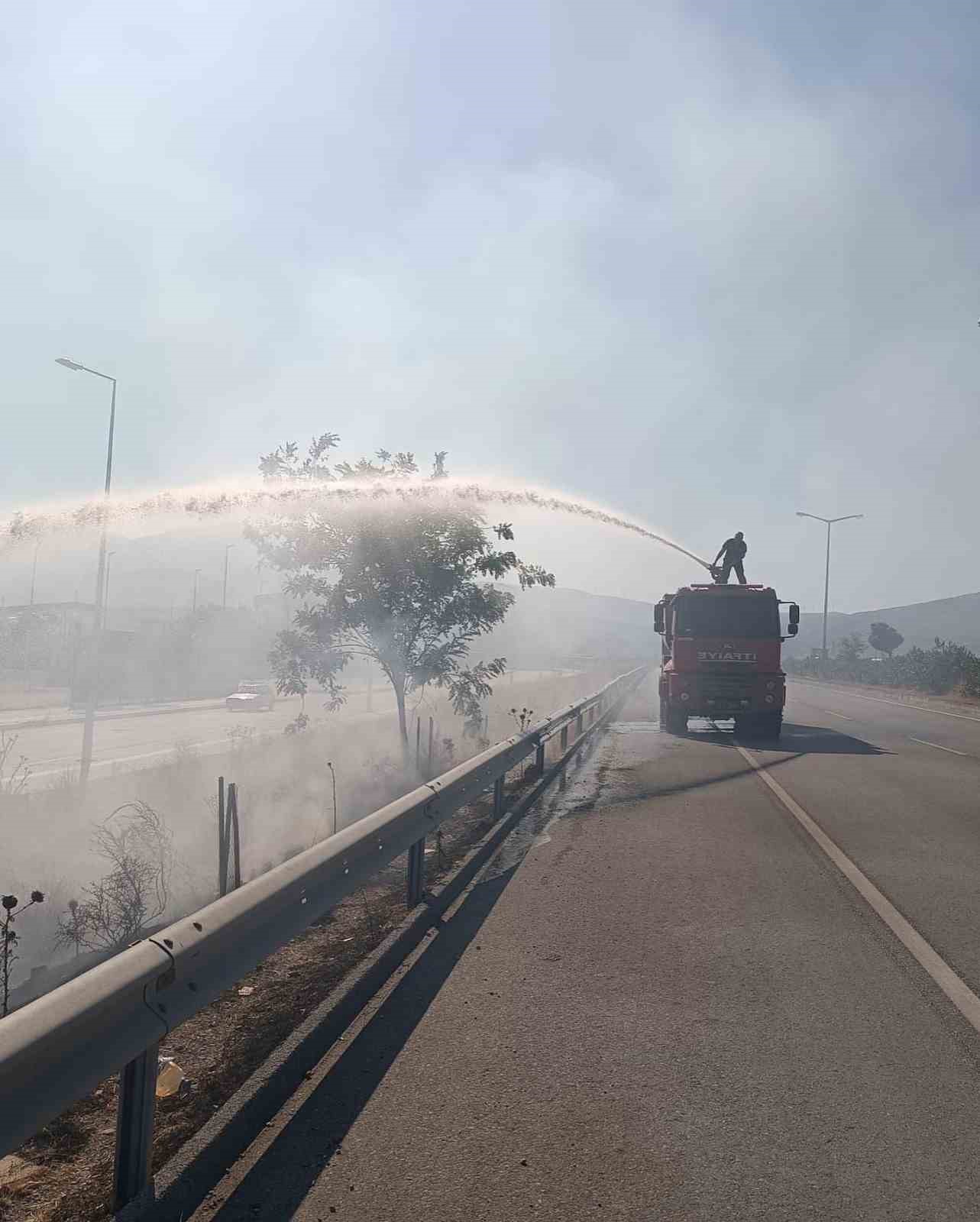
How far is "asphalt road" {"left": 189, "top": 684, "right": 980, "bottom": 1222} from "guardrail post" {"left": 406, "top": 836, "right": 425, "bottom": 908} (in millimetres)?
337

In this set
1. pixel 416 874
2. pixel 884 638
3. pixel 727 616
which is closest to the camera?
pixel 416 874

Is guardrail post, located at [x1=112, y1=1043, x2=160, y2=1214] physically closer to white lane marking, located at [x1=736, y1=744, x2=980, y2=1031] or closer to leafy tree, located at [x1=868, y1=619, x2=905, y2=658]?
white lane marking, located at [x1=736, y1=744, x2=980, y2=1031]

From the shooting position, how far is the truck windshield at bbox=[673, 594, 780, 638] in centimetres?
2042

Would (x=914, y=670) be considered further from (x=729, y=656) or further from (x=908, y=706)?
(x=729, y=656)

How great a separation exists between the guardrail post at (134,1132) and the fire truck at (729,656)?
1810cm

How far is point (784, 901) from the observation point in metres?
6.89

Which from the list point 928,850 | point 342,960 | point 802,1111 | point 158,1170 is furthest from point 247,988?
point 928,850

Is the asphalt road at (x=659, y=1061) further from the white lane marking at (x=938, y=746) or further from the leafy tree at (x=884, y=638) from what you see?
the leafy tree at (x=884, y=638)

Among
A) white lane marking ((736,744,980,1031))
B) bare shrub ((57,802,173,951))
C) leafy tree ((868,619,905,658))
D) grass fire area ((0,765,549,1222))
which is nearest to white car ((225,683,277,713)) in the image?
bare shrub ((57,802,173,951))

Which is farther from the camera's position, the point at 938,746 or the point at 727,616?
the point at 727,616

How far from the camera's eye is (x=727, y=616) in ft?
67.4

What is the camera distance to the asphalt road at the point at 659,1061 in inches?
122

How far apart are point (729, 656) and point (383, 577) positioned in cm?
781

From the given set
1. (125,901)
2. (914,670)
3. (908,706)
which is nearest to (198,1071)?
(125,901)
